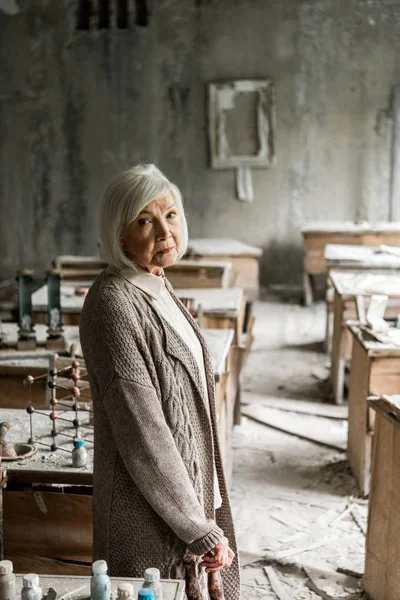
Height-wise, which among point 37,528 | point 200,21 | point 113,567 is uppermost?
point 200,21

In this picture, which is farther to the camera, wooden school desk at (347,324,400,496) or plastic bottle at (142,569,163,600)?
wooden school desk at (347,324,400,496)

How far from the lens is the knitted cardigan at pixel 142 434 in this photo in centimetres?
191

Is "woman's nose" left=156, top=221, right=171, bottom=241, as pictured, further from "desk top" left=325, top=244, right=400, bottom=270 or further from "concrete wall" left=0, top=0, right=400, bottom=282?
"concrete wall" left=0, top=0, right=400, bottom=282

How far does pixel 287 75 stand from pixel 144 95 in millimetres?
2175

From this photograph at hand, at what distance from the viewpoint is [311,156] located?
1101 cm

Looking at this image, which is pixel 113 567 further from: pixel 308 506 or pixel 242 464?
pixel 242 464

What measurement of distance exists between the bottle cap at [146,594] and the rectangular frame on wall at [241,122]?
9.80 m

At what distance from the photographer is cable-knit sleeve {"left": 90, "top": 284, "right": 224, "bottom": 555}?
190 cm

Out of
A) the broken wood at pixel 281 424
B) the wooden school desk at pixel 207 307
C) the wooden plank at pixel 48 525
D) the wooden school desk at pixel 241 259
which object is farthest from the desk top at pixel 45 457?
the wooden school desk at pixel 241 259

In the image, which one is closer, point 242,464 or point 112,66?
point 242,464

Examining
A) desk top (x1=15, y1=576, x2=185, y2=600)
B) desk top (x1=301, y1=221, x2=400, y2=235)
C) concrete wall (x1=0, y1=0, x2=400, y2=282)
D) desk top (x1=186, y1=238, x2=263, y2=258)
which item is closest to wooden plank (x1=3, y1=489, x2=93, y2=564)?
desk top (x1=15, y1=576, x2=185, y2=600)

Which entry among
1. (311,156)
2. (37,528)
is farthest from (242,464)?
(311,156)

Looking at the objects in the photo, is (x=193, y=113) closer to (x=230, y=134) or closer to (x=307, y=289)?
(x=230, y=134)

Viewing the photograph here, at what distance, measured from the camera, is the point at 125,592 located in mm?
1767
